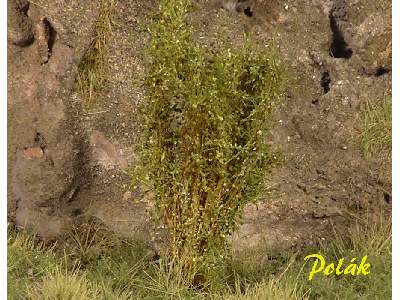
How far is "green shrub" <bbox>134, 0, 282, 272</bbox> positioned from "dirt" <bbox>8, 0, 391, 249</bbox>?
2.64ft

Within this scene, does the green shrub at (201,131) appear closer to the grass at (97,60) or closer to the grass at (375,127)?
the grass at (97,60)

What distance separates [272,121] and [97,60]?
1475mm

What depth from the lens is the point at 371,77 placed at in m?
6.46

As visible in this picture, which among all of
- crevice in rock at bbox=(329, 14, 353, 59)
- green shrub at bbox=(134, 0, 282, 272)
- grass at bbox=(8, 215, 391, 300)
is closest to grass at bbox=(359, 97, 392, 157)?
crevice in rock at bbox=(329, 14, 353, 59)

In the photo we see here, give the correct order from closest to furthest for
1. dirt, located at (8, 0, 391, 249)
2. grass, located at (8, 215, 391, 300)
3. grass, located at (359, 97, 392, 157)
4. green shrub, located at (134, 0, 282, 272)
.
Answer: green shrub, located at (134, 0, 282, 272) < grass, located at (8, 215, 391, 300) < dirt, located at (8, 0, 391, 249) < grass, located at (359, 97, 392, 157)

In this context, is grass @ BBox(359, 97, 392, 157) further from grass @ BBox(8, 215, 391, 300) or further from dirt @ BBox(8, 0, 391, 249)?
grass @ BBox(8, 215, 391, 300)

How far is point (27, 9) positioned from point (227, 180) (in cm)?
215

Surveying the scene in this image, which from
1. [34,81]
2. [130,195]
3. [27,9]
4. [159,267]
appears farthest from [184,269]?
[27,9]

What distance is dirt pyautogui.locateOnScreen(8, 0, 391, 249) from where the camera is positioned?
6.03 meters

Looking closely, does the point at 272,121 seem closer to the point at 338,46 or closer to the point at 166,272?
the point at 338,46

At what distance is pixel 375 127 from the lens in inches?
250

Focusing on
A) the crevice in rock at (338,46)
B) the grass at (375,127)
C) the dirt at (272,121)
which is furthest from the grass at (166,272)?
the crevice in rock at (338,46)

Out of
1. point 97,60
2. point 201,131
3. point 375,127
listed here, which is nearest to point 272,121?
point 375,127

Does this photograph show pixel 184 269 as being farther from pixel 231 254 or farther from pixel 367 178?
pixel 367 178
